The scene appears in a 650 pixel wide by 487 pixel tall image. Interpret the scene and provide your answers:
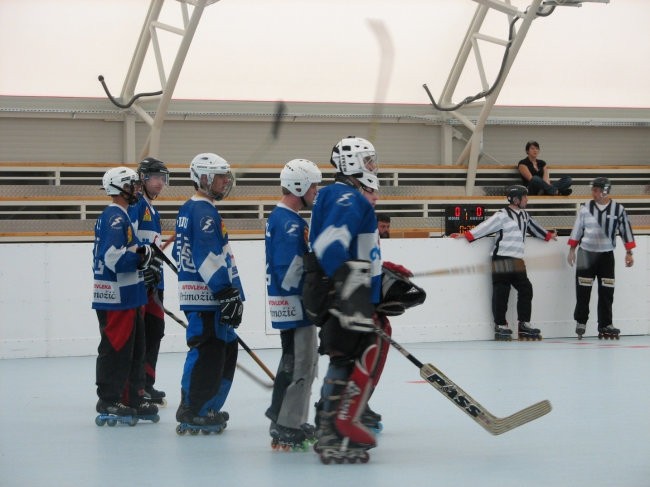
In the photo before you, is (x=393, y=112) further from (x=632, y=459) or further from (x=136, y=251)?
(x=632, y=459)

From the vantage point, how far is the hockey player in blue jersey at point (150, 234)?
5.71 meters

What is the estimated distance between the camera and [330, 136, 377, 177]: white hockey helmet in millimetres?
4379

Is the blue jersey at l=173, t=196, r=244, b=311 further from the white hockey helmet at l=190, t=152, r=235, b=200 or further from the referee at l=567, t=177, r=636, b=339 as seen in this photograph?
the referee at l=567, t=177, r=636, b=339

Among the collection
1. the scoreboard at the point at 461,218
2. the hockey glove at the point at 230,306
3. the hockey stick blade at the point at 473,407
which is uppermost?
the scoreboard at the point at 461,218

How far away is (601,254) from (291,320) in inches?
219

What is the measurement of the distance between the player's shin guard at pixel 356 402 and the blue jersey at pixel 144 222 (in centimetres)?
182

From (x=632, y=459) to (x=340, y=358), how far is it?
3.70 feet

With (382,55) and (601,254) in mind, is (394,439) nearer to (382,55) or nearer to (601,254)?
(382,55)

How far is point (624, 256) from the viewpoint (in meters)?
10.1

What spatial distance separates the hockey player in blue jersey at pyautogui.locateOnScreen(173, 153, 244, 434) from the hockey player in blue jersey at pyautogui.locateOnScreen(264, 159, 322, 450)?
0.96ft

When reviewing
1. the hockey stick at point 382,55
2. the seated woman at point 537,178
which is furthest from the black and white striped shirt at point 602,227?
the hockey stick at point 382,55

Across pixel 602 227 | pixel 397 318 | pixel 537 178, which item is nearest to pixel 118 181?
pixel 397 318

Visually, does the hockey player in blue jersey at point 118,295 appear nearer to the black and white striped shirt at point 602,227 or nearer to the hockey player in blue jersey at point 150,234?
the hockey player in blue jersey at point 150,234

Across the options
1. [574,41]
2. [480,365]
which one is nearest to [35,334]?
[480,365]
